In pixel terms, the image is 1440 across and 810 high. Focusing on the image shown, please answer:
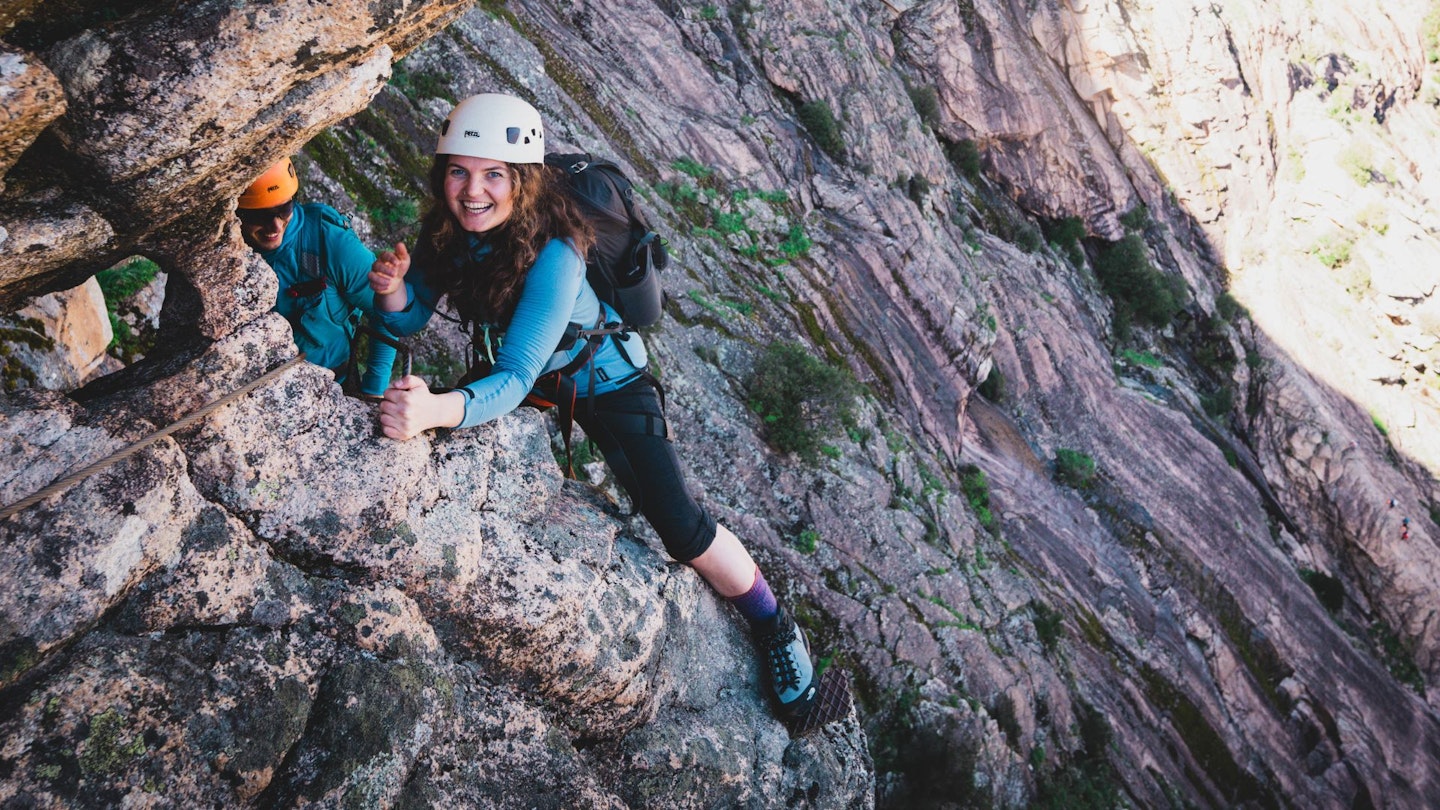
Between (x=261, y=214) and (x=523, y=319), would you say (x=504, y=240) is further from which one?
(x=261, y=214)

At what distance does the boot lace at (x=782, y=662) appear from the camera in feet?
17.7

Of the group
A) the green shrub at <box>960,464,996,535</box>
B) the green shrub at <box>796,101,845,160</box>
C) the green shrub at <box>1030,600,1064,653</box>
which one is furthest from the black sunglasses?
the green shrub at <box>796,101,845,160</box>

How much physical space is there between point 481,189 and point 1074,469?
21.7 m

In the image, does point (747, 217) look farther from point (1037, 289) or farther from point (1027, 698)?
point (1037, 289)

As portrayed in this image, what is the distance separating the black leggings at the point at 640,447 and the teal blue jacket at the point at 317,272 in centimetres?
132

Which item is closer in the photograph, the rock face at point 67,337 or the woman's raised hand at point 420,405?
the woman's raised hand at point 420,405

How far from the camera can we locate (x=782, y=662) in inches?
214

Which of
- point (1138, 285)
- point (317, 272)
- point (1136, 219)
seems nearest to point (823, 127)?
point (1138, 285)

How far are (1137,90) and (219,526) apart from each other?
130 feet

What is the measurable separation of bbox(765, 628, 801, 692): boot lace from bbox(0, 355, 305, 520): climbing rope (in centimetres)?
335

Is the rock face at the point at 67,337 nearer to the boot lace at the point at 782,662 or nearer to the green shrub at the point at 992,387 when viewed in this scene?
the boot lace at the point at 782,662

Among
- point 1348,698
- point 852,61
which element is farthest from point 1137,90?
point 1348,698

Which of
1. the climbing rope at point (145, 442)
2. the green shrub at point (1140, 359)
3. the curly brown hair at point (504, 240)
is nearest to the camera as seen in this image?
the climbing rope at point (145, 442)

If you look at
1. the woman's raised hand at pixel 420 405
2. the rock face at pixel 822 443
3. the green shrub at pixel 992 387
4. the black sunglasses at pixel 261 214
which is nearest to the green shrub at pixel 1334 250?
the rock face at pixel 822 443
